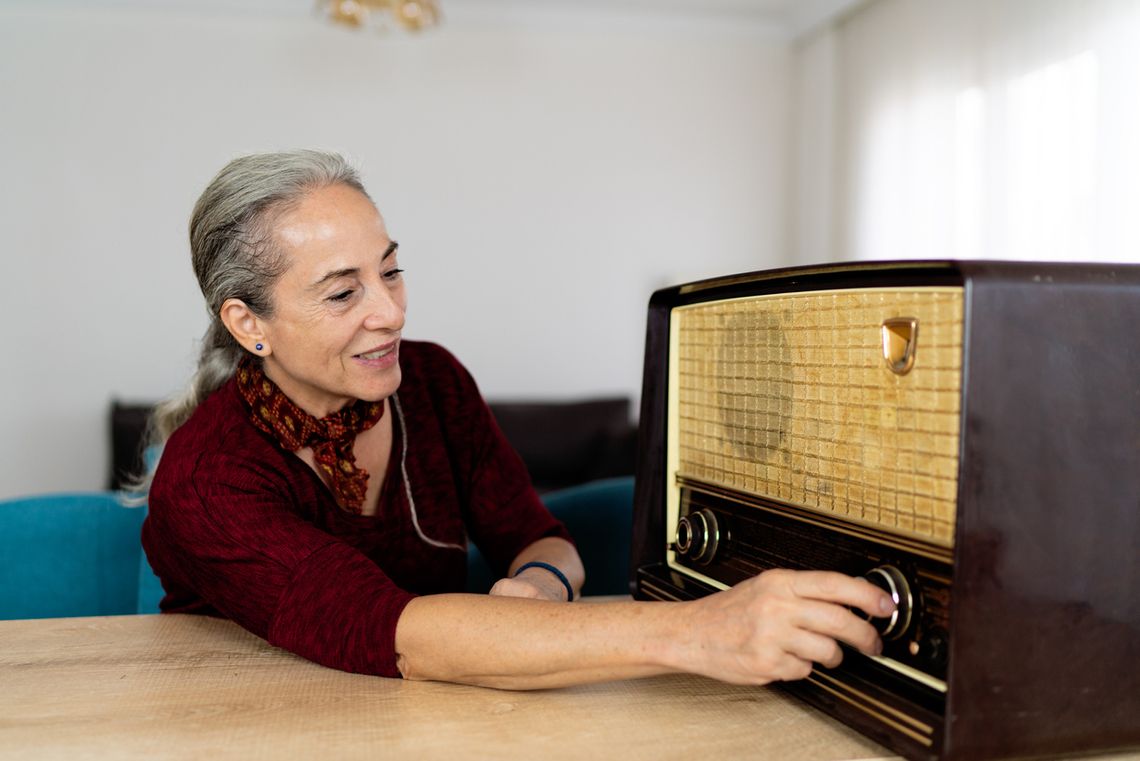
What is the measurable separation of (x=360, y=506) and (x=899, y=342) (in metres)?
0.82

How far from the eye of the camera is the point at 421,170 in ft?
16.0

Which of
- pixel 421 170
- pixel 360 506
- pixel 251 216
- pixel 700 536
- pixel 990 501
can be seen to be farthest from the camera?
pixel 421 170

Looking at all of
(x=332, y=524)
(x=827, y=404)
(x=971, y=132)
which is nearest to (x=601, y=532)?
(x=332, y=524)

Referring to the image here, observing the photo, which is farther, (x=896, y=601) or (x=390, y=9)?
(x=390, y=9)

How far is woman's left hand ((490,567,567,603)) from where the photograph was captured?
1192 mm

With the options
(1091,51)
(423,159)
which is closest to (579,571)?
(1091,51)

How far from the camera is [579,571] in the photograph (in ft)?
4.83

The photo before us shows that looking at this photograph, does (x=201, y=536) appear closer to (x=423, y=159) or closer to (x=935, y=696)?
(x=935, y=696)

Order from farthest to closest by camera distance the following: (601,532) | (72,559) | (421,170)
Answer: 1. (421,170)
2. (601,532)
3. (72,559)

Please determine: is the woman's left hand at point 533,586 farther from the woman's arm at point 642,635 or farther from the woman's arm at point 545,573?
the woman's arm at point 642,635

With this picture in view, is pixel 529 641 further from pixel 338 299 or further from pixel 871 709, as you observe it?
pixel 338 299

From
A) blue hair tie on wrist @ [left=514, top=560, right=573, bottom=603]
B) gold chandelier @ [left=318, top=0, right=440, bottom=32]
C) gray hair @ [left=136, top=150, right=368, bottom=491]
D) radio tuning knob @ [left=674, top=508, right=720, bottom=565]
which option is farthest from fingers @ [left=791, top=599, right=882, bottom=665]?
gold chandelier @ [left=318, top=0, right=440, bottom=32]

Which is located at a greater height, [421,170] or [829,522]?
[421,170]

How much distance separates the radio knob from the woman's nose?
699 millimetres
